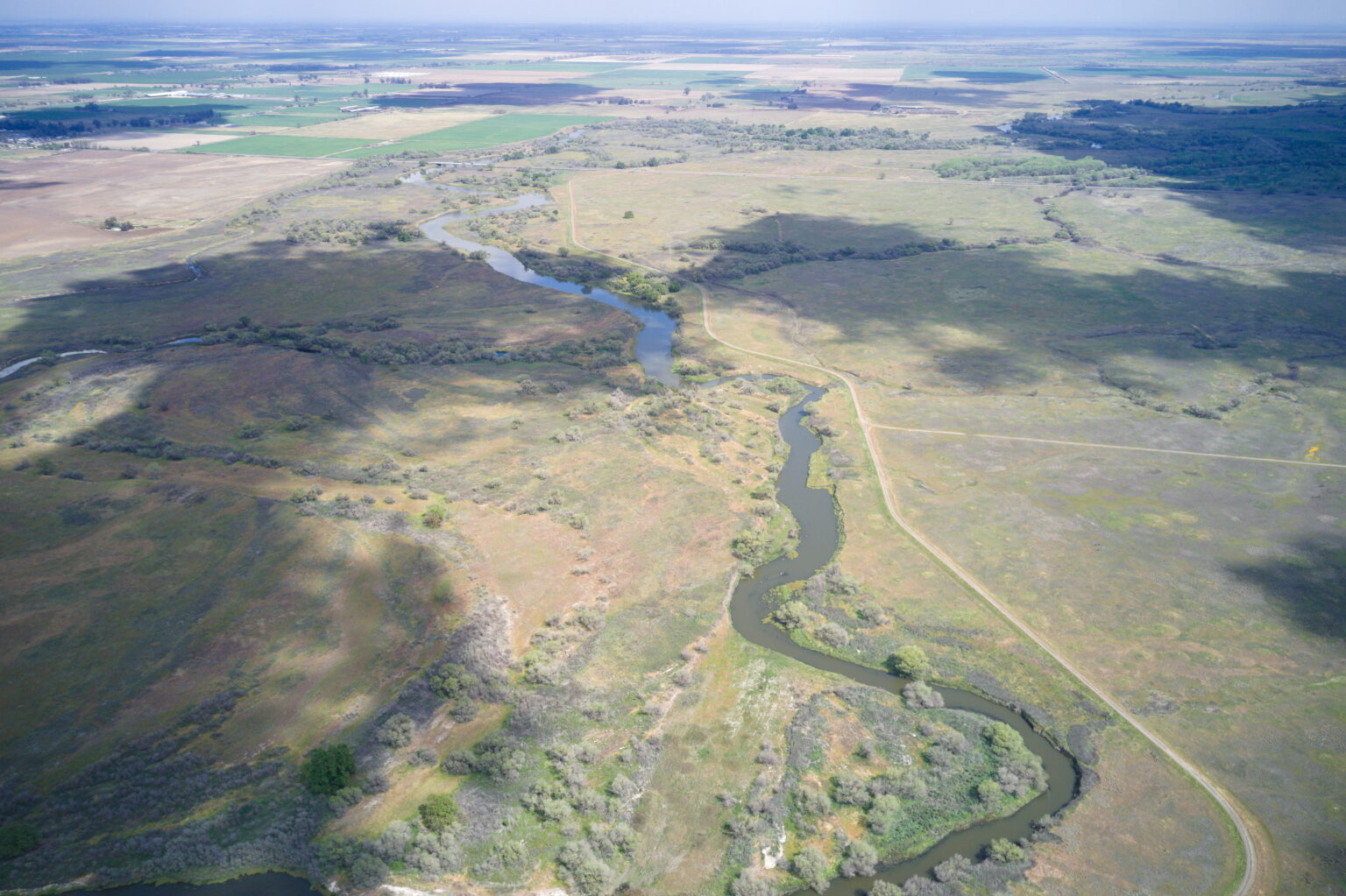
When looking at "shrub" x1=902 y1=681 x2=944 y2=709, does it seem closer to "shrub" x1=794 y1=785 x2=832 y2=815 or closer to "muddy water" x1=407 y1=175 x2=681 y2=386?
"shrub" x1=794 y1=785 x2=832 y2=815

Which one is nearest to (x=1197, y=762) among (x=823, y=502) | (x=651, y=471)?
(x=823, y=502)

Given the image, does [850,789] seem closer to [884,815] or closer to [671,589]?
[884,815]

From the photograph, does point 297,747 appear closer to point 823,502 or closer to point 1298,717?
Answer: point 823,502

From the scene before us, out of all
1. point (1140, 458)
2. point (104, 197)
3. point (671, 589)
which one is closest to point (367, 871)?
point (671, 589)

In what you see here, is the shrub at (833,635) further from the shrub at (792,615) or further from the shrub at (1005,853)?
the shrub at (1005,853)

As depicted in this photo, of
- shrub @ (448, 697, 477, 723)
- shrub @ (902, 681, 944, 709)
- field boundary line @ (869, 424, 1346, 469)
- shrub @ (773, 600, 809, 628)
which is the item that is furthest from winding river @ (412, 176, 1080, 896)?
shrub @ (448, 697, 477, 723)

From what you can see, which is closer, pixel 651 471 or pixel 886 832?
pixel 886 832

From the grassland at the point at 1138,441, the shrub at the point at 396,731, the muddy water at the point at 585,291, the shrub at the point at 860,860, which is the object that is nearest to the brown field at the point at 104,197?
the muddy water at the point at 585,291
